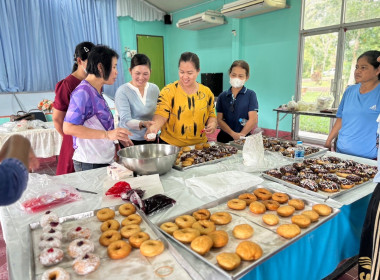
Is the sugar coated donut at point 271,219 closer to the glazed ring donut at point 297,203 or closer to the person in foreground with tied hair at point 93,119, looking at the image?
the glazed ring donut at point 297,203

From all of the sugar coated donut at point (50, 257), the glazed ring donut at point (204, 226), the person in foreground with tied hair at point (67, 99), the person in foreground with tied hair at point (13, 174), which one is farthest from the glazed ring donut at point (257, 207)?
the person in foreground with tied hair at point (67, 99)

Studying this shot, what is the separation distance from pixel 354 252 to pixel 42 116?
4.85 metres

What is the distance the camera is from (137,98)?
8.20ft

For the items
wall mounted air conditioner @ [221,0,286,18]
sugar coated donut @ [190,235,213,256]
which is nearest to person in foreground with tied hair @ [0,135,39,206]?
sugar coated donut @ [190,235,213,256]

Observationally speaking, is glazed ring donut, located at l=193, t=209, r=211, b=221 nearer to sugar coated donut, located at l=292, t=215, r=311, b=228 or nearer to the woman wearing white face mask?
sugar coated donut, located at l=292, t=215, r=311, b=228

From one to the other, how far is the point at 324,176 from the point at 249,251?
0.93 m

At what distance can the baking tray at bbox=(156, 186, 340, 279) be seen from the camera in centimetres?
85

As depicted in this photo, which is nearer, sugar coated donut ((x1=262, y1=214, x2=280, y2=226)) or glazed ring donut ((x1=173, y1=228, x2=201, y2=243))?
glazed ring donut ((x1=173, y1=228, x2=201, y2=243))

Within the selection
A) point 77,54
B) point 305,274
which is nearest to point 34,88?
point 77,54

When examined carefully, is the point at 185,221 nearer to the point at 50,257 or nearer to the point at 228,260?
the point at 228,260

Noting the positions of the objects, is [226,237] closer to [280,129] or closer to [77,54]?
[77,54]

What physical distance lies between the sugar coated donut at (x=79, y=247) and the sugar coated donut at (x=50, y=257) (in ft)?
0.12

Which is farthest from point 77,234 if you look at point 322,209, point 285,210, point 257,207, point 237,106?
point 237,106

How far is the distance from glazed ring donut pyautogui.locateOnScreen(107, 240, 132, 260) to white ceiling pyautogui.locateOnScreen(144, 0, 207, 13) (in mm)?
7945
